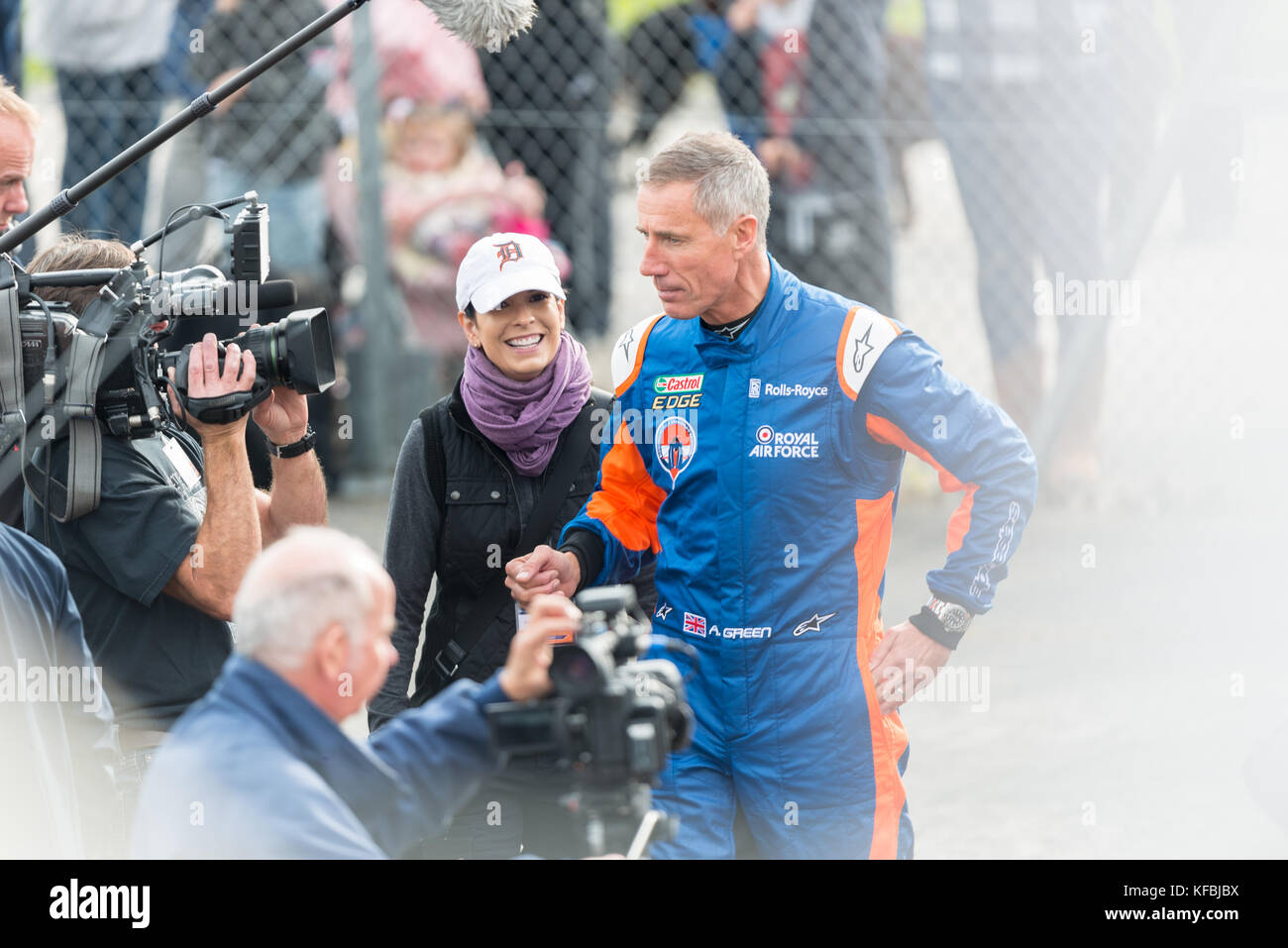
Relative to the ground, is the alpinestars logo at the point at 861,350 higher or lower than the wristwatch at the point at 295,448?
higher

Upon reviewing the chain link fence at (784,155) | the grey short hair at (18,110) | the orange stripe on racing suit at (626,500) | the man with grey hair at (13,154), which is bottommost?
the orange stripe on racing suit at (626,500)

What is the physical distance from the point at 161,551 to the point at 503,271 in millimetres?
1022

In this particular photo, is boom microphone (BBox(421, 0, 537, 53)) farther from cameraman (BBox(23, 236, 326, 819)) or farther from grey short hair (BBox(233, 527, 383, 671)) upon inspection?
grey short hair (BBox(233, 527, 383, 671))

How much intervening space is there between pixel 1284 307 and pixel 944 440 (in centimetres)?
500

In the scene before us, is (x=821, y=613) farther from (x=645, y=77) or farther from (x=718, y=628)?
(x=645, y=77)

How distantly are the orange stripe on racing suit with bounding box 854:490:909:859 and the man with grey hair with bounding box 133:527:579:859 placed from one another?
1.12m

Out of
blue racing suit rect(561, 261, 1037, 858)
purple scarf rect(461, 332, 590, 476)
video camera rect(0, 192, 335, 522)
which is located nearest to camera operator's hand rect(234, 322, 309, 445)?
video camera rect(0, 192, 335, 522)

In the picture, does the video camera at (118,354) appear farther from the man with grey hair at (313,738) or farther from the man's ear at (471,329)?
the man with grey hair at (313,738)

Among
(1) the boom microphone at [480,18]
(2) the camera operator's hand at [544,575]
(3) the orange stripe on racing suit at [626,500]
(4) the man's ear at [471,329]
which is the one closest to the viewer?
(1) the boom microphone at [480,18]

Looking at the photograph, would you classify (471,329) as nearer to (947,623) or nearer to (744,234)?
(744,234)

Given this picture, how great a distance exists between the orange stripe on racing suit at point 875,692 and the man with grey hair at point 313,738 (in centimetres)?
112

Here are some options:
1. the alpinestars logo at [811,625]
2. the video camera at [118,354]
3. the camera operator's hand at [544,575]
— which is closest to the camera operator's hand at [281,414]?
the video camera at [118,354]

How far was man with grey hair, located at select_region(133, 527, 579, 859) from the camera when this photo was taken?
222 cm

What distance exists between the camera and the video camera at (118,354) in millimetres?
3410
